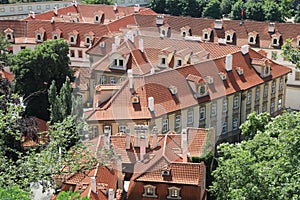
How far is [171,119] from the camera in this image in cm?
2372

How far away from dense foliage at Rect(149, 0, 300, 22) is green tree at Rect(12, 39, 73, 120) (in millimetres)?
32707

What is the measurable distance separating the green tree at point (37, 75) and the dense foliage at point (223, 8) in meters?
32.7

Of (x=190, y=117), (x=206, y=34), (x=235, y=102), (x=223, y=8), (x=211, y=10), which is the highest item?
(x=223, y=8)

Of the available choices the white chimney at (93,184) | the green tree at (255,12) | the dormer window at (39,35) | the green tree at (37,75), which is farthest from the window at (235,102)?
the green tree at (255,12)

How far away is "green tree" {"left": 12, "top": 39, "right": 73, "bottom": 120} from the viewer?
113 ft

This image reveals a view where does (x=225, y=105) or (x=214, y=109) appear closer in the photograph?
(x=214, y=109)

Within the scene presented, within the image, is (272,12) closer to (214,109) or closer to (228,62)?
(228,62)

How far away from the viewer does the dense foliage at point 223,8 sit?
61.7 meters

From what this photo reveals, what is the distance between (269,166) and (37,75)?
22359 millimetres

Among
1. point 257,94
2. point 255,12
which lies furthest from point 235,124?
point 255,12

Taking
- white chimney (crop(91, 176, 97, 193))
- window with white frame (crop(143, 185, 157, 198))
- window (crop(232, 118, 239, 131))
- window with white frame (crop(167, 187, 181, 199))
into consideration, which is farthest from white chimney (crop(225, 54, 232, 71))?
Answer: white chimney (crop(91, 176, 97, 193))

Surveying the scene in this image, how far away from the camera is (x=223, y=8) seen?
68.2 metres

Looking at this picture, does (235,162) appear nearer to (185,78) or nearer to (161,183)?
(161,183)

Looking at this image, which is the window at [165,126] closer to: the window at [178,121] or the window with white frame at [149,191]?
the window at [178,121]
